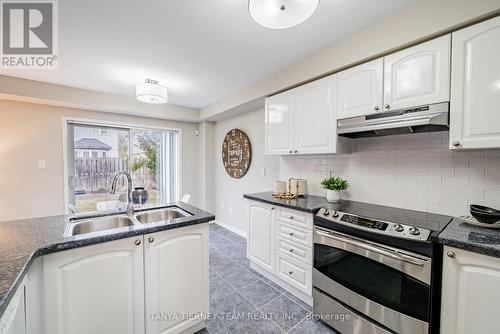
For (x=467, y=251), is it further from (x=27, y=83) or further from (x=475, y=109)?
(x=27, y=83)

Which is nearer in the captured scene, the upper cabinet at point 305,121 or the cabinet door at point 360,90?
the cabinet door at point 360,90

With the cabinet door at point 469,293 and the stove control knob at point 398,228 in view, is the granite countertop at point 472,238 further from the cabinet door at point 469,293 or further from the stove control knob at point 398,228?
the stove control knob at point 398,228

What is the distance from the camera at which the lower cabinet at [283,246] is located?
1981mm

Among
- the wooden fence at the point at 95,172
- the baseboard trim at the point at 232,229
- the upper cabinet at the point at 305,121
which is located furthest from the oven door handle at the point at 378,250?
the wooden fence at the point at 95,172

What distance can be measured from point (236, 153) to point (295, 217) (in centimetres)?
211

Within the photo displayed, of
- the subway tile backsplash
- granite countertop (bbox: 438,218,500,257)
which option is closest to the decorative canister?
the subway tile backsplash

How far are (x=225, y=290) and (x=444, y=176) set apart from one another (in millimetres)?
2269

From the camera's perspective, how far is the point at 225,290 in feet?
7.37

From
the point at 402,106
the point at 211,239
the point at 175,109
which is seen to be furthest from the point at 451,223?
the point at 175,109

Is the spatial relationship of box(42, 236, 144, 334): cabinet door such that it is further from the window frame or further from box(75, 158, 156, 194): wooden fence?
the window frame

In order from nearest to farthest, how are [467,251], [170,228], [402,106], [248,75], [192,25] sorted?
1. [467,251]
2. [170,228]
3. [402,106]
4. [192,25]
5. [248,75]

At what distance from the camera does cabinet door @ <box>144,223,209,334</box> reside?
1.43 metres

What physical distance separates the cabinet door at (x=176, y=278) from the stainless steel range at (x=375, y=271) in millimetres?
984

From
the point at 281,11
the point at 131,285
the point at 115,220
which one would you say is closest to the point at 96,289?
the point at 131,285
